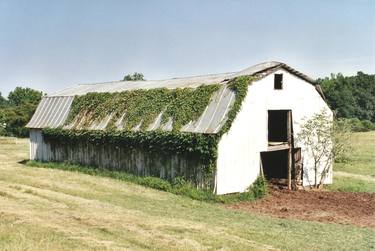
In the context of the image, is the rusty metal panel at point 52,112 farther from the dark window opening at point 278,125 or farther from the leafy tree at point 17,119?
the leafy tree at point 17,119

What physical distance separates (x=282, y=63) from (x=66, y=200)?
14177 mm

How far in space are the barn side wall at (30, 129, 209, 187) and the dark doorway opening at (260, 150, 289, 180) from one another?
283 inches

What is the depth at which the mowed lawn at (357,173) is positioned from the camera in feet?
103

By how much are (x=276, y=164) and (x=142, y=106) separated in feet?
29.7

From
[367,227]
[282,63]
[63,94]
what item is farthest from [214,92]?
[63,94]

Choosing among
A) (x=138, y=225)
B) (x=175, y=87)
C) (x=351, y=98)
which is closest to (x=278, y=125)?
(x=175, y=87)

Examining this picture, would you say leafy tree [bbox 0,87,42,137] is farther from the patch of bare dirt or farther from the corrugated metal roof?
the patch of bare dirt

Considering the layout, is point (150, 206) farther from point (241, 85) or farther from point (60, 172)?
point (60, 172)

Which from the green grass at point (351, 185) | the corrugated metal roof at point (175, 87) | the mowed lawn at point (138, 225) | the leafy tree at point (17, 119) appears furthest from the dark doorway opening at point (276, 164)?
the leafy tree at point (17, 119)

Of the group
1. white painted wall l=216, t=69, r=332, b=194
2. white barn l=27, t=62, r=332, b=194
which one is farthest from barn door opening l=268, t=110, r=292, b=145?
white painted wall l=216, t=69, r=332, b=194

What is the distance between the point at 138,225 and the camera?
1720 centimetres

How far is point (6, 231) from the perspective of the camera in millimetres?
14820

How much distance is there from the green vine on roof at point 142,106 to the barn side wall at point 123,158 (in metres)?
1.55

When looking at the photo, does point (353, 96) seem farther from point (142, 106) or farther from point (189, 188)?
point (189, 188)
